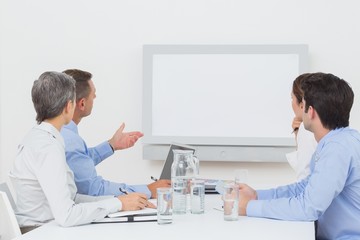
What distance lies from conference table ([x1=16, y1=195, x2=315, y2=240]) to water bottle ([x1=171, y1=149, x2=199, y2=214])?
112mm

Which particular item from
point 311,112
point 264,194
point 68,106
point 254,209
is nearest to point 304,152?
point 264,194

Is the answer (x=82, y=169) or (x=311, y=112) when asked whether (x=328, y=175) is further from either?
(x=82, y=169)

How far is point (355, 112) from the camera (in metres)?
5.07

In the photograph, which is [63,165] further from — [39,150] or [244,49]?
[244,49]

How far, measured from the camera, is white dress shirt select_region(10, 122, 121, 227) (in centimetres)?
231

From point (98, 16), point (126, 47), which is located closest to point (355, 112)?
point (126, 47)

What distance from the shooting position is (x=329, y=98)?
8.36ft

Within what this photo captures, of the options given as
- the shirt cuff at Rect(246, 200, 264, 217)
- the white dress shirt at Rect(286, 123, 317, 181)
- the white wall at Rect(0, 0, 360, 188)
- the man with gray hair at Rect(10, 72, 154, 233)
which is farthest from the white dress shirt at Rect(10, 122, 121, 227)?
the white wall at Rect(0, 0, 360, 188)

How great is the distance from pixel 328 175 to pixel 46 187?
45.1 inches

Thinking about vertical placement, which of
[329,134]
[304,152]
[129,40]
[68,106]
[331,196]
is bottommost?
[331,196]

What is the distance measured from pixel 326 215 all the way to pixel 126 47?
311cm

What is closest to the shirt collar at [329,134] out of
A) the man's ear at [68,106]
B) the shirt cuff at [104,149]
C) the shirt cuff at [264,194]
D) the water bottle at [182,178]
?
the shirt cuff at [264,194]

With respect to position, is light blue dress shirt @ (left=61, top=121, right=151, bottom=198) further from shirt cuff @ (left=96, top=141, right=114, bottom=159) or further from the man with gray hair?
shirt cuff @ (left=96, top=141, right=114, bottom=159)

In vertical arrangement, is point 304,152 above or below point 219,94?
below
